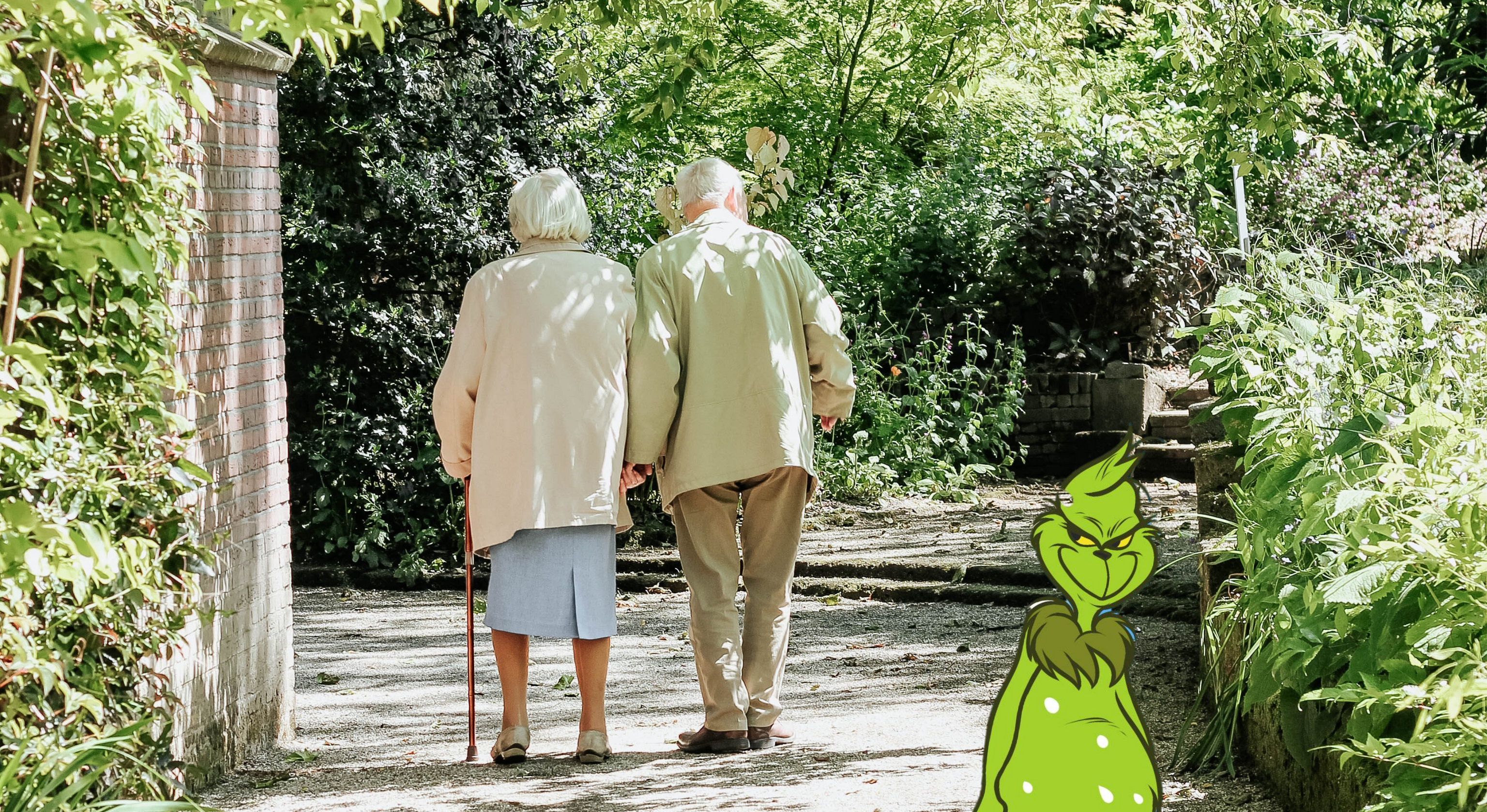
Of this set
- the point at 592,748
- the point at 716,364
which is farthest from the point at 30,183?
the point at 592,748

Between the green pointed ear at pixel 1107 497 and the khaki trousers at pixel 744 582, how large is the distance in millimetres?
2321

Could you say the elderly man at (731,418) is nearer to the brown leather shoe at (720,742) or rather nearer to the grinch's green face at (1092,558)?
the brown leather shoe at (720,742)

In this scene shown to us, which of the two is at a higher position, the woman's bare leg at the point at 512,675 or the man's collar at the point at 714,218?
the man's collar at the point at 714,218

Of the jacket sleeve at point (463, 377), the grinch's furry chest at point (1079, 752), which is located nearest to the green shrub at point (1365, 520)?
the grinch's furry chest at point (1079, 752)

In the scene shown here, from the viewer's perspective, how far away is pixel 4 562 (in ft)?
7.39

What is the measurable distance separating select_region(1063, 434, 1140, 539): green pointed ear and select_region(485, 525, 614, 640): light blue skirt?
2.42 meters

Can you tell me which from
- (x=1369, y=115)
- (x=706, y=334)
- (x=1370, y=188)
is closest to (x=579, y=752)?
(x=706, y=334)

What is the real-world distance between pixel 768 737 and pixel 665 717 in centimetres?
60

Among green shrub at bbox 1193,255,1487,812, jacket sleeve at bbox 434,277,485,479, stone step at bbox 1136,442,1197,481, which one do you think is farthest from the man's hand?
stone step at bbox 1136,442,1197,481

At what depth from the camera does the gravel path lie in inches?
153

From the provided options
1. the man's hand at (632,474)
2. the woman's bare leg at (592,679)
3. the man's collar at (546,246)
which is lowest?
the woman's bare leg at (592,679)

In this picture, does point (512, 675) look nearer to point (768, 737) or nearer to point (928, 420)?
point (768, 737)

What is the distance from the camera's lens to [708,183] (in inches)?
178

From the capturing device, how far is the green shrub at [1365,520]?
2355 millimetres
